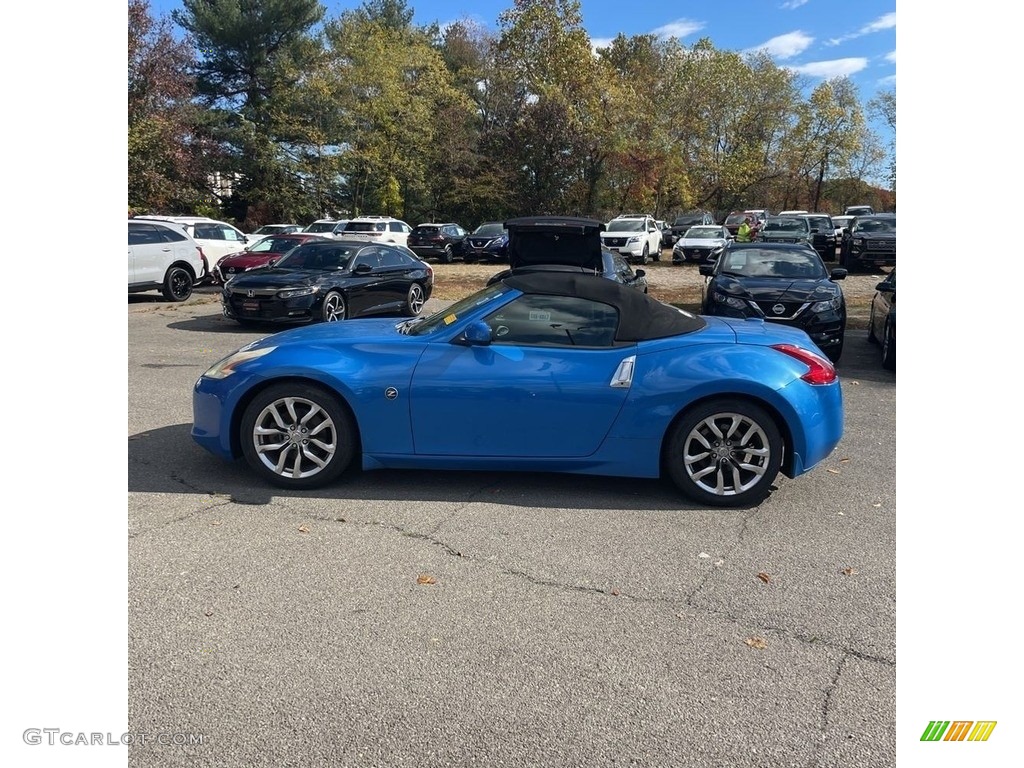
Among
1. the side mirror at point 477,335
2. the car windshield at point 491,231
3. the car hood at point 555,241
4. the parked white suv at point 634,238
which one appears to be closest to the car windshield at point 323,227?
the car windshield at point 491,231

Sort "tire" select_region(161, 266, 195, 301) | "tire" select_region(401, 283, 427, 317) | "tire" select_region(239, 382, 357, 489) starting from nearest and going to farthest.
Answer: "tire" select_region(239, 382, 357, 489) < "tire" select_region(401, 283, 427, 317) < "tire" select_region(161, 266, 195, 301)

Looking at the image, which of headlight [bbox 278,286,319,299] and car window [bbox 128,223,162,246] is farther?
car window [bbox 128,223,162,246]

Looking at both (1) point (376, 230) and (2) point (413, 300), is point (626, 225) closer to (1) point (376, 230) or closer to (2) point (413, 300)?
(1) point (376, 230)

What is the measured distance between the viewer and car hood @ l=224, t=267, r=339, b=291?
13438 millimetres

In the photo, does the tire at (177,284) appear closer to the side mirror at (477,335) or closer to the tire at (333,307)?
the tire at (333,307)

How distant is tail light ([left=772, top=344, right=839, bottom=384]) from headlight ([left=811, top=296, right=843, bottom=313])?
6.10m

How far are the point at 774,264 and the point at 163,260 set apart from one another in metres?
12.2

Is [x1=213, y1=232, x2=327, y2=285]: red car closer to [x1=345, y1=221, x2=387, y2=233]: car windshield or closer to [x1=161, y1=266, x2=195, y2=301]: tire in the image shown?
[x1=161, y1=266, x2=195, y2=301]: tire

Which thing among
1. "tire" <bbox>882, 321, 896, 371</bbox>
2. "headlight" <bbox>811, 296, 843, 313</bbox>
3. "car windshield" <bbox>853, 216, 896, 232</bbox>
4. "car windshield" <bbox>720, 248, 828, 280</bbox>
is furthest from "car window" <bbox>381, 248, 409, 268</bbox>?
"car windshield" <bbox>853, 216, 896, 232</bbox>

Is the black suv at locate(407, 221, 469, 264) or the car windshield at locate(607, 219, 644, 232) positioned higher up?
the car windshield at locate(607, 219, 644, 232)

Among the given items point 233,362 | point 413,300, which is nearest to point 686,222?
point 413,300

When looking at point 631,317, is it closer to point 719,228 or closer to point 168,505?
point 168,505

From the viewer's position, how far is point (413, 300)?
1546 centimetres

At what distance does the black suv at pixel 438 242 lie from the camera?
31844mm
